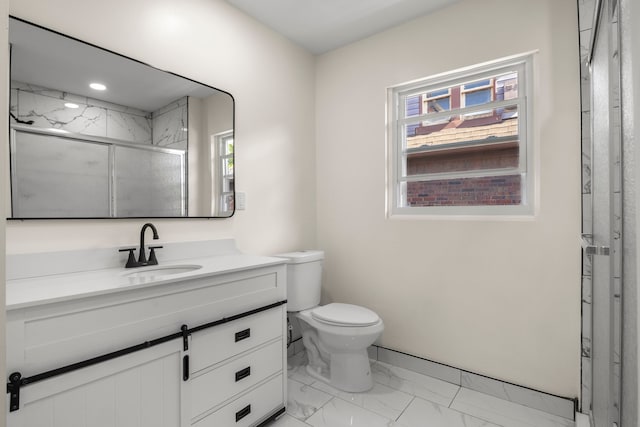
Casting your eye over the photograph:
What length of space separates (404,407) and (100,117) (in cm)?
225

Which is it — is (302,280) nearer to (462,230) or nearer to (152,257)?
(152,257)

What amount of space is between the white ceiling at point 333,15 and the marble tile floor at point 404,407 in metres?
2.49

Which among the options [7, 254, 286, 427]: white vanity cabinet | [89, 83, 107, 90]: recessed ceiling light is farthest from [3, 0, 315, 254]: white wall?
[7, 254, 286, 427]: white vanity cabinet

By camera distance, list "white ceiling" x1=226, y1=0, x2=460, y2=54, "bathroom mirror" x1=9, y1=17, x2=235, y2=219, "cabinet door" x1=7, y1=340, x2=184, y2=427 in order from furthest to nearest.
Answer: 1. "white ceiling" x1=226, y1=0, x2=460, y2=54
2. "bathroom mirror" x1=9, y1=17, x2=235, y2=219
3. "cabinet door" x1=7, y1=340, x2=184, y2=427

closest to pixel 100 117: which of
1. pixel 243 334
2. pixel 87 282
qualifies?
pixel 87 282

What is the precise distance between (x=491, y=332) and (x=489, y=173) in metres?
0.99

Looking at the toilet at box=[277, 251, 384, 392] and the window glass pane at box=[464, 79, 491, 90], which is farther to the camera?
the window glass pane at box=[464, 79, 491, 90]

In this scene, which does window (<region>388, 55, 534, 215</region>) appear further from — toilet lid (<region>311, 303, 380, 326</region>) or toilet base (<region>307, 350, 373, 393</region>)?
toilet base (<region>307, 350, 373, 393</region>)

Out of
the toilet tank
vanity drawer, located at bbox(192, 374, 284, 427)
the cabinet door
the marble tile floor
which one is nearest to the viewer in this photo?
the cabinet door

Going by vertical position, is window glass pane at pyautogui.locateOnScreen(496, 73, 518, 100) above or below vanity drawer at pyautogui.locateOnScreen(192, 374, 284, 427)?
above

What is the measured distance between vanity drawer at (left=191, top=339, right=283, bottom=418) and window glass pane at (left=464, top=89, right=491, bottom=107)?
6.46ft

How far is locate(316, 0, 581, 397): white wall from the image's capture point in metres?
1.83

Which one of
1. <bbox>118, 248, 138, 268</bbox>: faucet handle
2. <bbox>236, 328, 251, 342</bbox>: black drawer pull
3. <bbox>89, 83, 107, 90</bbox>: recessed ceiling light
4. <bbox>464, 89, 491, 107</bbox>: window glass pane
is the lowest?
<bbox>236, 328, 251, 342</bbox>: black drawer pull

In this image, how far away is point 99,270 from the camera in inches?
61.2
